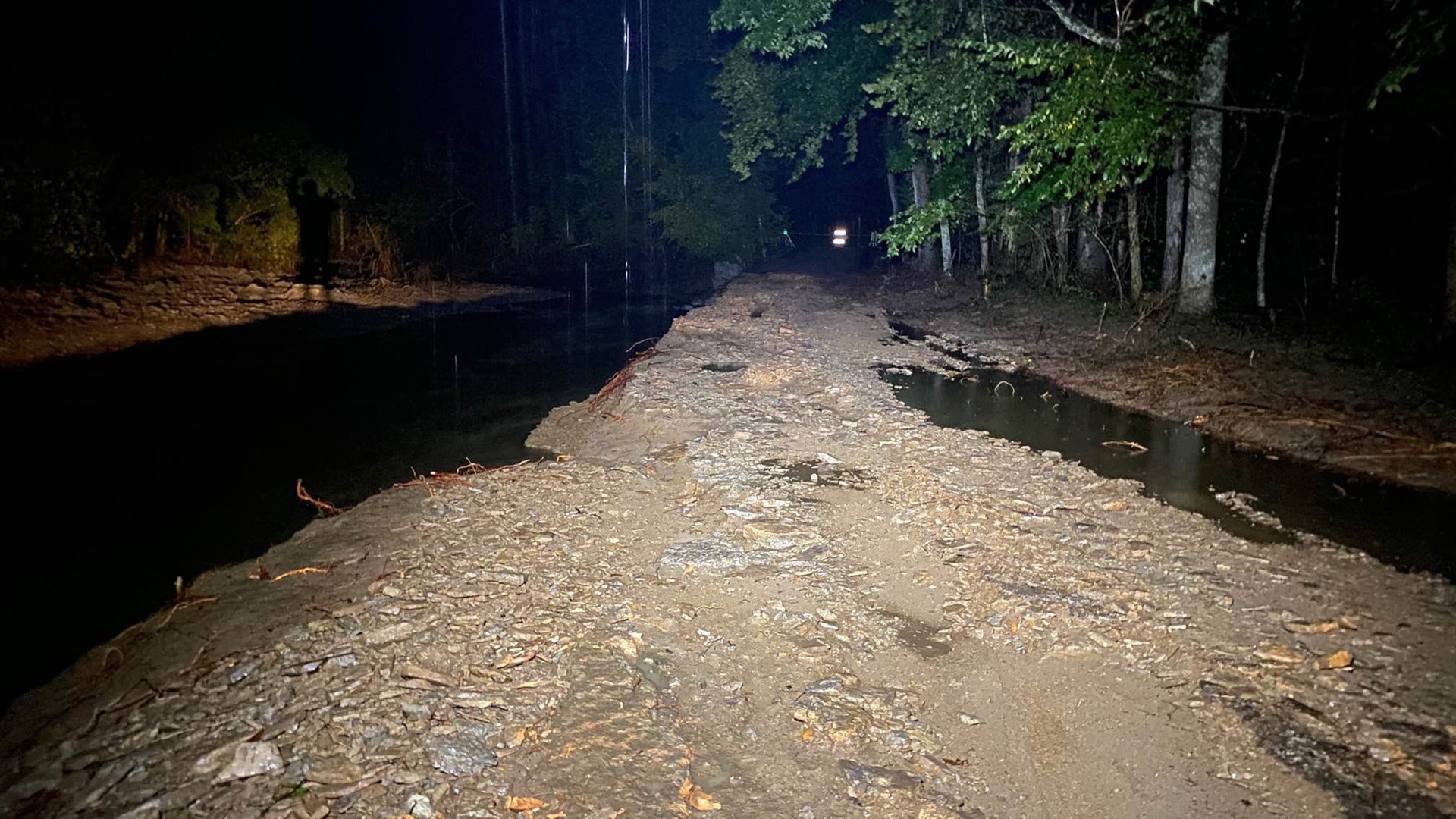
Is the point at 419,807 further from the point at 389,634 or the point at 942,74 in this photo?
the point at 942,74

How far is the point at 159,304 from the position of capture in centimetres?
1912

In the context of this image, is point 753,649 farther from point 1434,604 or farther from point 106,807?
point 1434,604

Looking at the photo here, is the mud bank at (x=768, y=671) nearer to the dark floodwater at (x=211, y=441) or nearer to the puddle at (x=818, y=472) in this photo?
the puddle at (x=818, y=472)

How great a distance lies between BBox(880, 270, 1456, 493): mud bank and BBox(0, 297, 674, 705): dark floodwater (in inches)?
350

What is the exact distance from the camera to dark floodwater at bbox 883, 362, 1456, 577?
6621 mm

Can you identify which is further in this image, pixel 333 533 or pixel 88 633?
pixel 333 533

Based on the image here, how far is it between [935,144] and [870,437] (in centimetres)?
1131

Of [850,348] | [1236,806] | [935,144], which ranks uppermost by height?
[935,144]

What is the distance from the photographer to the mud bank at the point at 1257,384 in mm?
8375

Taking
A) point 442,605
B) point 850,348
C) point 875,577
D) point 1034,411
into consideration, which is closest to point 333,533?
point 442,605

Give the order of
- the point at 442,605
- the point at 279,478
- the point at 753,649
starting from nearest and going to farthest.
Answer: the point at 753,649 → the point at 442,605 → the point at 279,478

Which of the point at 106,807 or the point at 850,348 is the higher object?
the point at 850,348

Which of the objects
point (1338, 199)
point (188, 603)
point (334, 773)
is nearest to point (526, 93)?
point (1338, 199)

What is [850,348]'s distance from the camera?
52.8ft
